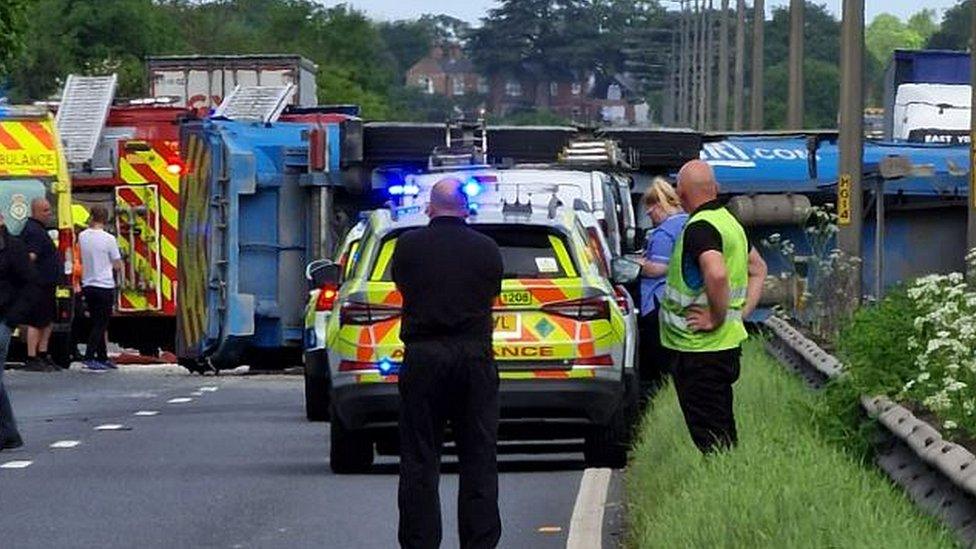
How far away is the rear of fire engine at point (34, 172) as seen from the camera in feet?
94.9

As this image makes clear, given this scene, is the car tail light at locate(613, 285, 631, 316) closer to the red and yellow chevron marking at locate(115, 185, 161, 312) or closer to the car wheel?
the car wheel

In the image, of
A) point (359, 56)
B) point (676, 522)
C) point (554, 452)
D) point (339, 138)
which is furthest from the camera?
point (359, 56)

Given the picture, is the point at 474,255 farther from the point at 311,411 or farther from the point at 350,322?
the point at 311,411

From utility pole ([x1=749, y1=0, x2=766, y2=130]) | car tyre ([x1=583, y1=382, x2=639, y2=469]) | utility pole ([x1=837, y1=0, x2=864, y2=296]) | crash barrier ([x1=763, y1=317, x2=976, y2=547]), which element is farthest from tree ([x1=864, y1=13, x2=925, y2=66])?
crash barrier ([x1=763, y1=317, x2=976, y2=547])

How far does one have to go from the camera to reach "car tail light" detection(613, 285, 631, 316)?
16750 millimetres

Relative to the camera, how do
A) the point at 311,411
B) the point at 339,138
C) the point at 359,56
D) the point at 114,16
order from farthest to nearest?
the point at 359,56 → the point at 114,16 → the point at 339,138 → the point at 311,411

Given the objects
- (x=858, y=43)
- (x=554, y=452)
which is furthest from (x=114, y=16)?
(x=554, y=452)

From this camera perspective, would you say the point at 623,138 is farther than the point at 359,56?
No

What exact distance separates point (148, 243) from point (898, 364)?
18.6 metres

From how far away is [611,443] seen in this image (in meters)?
16.6

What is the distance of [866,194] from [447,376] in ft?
62.0

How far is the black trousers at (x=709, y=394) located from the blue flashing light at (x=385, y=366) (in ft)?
11.3

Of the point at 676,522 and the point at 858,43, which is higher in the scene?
the point at 858,43

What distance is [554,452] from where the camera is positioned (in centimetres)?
1867
